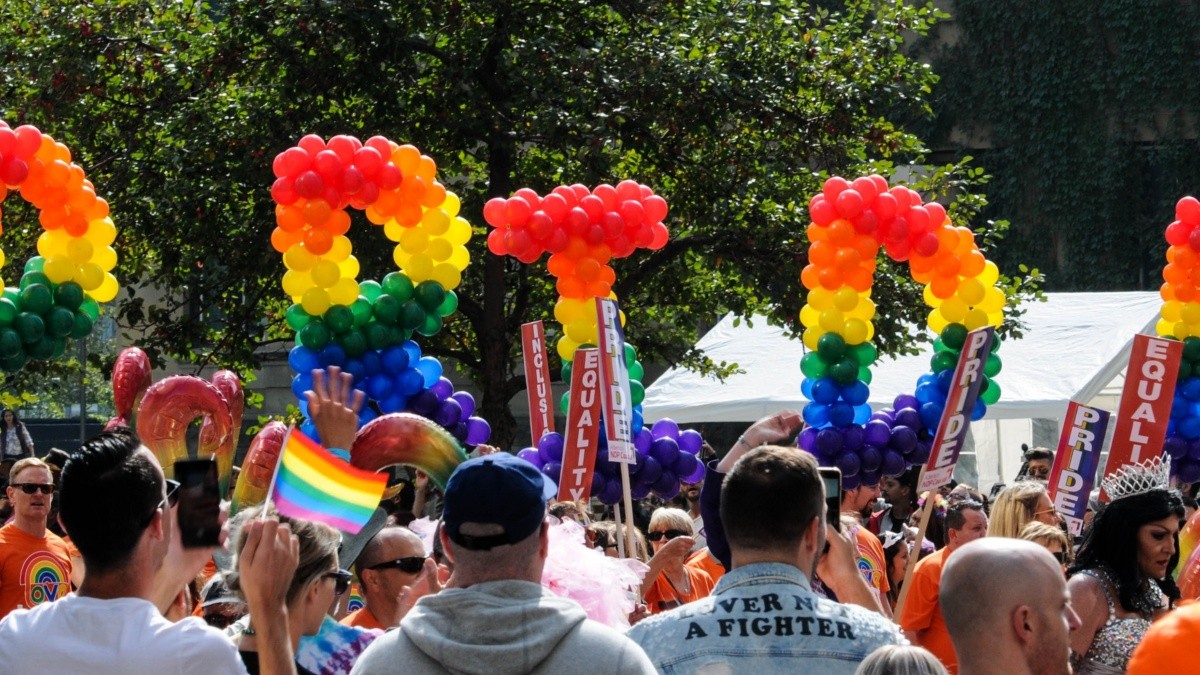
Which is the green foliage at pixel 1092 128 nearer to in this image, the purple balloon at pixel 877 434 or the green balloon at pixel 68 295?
the purple balloon at pixel 877 434

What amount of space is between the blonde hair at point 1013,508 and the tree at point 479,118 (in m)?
8.21

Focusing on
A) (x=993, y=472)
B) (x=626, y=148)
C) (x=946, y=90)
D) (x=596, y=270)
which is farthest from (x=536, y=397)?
→ (x=946, y=90)

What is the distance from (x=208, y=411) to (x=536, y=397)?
2.00 meters

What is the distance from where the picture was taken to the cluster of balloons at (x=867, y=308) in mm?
8883

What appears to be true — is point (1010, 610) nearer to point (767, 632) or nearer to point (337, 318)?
point (767, 632)

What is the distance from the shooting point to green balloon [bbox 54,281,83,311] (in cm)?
879

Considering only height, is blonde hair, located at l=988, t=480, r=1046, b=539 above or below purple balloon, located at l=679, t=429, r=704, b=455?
above

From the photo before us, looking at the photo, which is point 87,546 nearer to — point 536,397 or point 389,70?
point 536,397

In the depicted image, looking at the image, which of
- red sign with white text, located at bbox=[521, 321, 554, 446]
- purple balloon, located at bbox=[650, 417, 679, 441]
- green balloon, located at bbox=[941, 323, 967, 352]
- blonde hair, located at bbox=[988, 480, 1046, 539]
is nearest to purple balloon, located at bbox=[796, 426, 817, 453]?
purple balloon, located at bbox=[650, 417, 679, 441]

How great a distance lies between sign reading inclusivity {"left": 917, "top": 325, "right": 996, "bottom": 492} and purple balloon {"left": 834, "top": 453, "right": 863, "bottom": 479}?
142 centimetres

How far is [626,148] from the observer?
15.8 m

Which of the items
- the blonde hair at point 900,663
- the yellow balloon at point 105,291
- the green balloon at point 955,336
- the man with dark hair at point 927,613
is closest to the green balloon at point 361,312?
the yellow balloon at point 105,291

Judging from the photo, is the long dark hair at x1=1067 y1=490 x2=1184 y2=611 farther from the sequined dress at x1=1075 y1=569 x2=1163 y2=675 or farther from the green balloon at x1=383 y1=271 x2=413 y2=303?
the green balloon at x1=383 y1=271 x2=413 y2=303

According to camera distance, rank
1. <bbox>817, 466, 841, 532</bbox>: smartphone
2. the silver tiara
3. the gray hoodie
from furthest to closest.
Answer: the silver tiara < <bbox>817, 466, 841, 532</bbox>: smartphone < the gray hoodie
